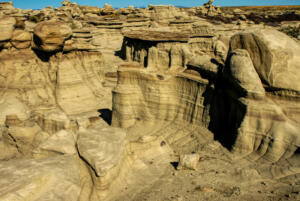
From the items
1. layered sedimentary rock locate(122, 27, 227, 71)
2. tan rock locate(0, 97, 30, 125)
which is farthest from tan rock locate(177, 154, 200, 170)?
tan rock locate(0, 97, 30, 125)

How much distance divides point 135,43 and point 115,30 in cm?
1164

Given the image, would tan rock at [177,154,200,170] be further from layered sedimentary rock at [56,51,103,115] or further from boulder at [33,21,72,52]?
boulder at [33,21,72,52]

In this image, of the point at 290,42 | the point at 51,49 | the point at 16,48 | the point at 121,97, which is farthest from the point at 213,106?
the point at 16,48

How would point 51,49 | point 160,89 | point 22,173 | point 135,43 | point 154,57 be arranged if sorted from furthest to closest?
point 135,43
point 51,49
point 154,57
point 160,89
point 22,173

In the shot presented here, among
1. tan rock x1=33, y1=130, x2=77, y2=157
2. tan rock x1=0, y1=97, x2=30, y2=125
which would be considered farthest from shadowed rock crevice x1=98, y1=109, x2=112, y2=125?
tan rock x1=33, y1=130, x2=77, y2=157

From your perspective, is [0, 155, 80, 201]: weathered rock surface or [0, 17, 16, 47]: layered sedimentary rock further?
[0, 17, 16, 47]: layered sedimentary rock

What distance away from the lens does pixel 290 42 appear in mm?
7301

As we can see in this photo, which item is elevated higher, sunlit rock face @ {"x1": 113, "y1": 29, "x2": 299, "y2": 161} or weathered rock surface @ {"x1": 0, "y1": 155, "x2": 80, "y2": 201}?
sunlit rock face @ {"x1": 113, "y1": 29, "x2": 299, "y2": 161}

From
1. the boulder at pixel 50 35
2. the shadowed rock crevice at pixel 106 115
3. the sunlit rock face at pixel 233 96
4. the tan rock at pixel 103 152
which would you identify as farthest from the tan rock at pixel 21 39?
the tan rock at pixel 103 152

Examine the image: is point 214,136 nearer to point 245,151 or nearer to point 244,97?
point 245,151

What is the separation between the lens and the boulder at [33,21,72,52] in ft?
43.4

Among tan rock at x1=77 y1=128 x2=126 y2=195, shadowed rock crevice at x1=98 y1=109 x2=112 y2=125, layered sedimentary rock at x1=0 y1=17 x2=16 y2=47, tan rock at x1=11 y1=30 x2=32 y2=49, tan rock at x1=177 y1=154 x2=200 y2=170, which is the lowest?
shadowed rock crevice at x1=98 y1=109 x2=112 y2=125

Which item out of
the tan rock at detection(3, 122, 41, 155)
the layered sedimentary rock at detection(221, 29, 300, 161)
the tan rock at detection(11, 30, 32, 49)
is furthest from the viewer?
the tan rock at detection(11, 30, 32, 49)

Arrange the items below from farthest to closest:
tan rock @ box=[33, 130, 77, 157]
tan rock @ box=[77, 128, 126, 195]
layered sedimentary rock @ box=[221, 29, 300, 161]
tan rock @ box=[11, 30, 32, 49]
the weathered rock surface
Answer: tan rock @ box=[11, 30, 32, 49] < tan rock @ box=[33, 130, 77, 157] < layered sedimentary rock @ box=[221, 29, 300, 161] < tan rock @ box=[77, 128, 126, 195] < the weathered rock surface
